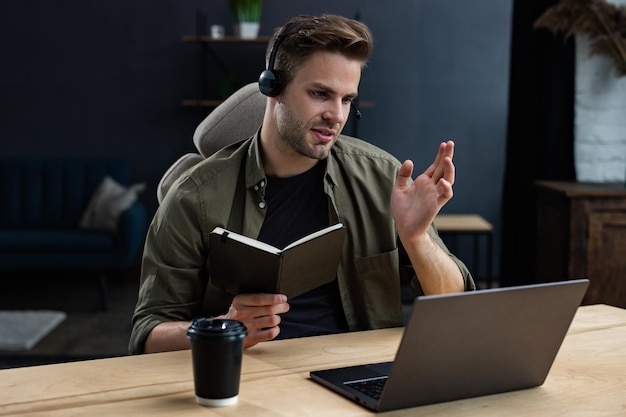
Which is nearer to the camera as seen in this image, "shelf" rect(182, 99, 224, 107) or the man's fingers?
the man's fingers

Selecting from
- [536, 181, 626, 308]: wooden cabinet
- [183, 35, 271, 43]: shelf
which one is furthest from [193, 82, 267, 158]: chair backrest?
[183, 35, 271, 43]: shelf

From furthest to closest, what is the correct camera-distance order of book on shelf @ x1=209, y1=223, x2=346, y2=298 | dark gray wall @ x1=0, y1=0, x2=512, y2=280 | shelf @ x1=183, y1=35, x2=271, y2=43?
dark gray wall @ x1=0, y1=0, x2=512, y2=280 → shelf @ x1=183, y1=35, x2=271, y2=43 → book on shelf @ x1=209, y1=223, x2=346, y2=298

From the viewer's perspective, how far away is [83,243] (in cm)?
527

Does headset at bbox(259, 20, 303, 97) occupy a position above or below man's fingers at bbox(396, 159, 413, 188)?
above

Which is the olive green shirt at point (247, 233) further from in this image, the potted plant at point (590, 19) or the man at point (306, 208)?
the potted plant at point (590, 19)

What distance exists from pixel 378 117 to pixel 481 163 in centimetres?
78

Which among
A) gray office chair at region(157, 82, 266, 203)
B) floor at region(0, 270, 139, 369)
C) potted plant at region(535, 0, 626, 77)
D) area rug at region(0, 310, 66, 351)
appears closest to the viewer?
gray office chair at region(157, 82, 266, 203)

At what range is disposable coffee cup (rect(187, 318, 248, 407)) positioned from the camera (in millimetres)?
1125

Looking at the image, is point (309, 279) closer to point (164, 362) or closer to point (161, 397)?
point (164, 362)

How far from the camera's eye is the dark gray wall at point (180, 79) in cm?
592

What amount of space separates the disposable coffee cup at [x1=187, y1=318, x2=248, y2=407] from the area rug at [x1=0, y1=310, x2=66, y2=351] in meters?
3.31

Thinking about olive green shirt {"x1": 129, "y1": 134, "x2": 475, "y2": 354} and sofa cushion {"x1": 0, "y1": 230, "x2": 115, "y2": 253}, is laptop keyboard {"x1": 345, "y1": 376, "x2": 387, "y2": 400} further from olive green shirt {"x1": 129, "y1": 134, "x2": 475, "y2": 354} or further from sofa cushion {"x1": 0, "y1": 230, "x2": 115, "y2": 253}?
sofa cushion {"x1": 0, "y1": 230, "x2": 115, "y2": 253}

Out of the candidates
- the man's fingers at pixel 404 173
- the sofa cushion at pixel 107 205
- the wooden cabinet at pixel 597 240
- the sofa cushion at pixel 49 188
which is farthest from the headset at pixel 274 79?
the sofa cushion at pixel 49 188

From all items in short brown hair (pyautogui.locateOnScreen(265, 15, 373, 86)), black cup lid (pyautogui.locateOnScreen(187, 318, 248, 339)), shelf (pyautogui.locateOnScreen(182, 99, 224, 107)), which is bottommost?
black cup lid (pyautogui.locateOnScreen(187, 318, 248, 339))
